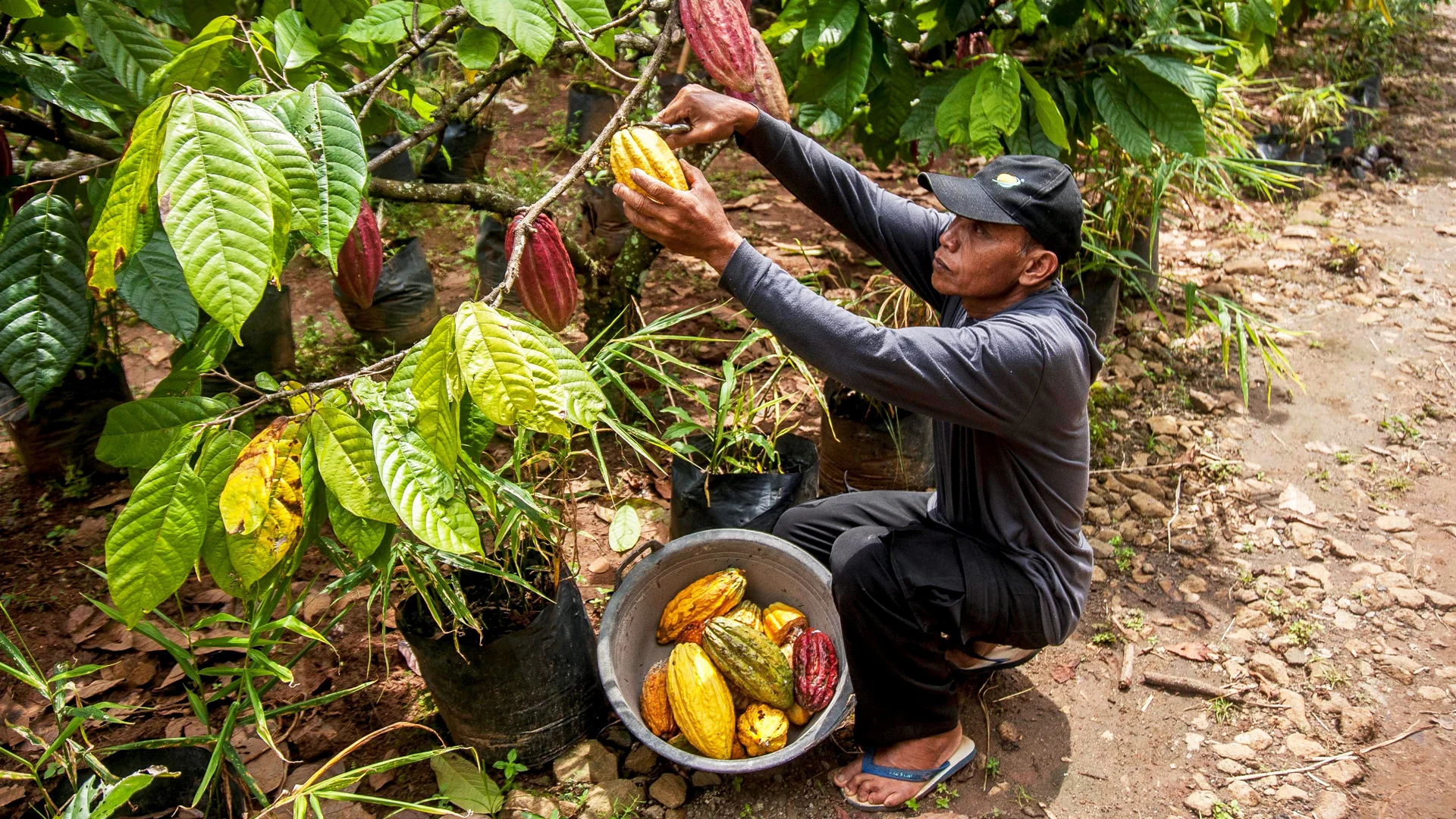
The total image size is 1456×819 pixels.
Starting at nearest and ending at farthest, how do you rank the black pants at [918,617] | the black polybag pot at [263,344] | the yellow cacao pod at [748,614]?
the black pants at [918,617] < the yellow cacao pod at [748,614] < the black polybag pot at [263,344]

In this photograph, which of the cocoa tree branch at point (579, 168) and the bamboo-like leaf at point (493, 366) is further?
the cocoa tree branch at point (579, 168)

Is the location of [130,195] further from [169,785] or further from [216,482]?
[169,785]

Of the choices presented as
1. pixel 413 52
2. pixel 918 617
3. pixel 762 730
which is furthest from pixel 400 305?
A: pixel 918 617

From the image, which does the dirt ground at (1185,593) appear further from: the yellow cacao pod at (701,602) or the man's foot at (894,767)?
the yellow cacao pod at (701,602)

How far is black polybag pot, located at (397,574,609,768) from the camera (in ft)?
6.03

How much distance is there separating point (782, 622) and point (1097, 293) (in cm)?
183

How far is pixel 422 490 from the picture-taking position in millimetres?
1099

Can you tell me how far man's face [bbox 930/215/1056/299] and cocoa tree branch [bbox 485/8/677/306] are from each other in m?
0.61

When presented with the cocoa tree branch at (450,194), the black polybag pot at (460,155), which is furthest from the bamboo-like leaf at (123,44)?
the black polybag pot at (460,155)

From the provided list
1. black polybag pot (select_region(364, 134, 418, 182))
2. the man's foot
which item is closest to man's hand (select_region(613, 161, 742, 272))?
the man's foot

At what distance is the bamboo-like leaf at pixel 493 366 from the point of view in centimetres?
97

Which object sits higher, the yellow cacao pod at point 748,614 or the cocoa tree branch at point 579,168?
the cocoa tree branch at point 579,168

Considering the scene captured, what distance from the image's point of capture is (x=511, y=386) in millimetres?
981

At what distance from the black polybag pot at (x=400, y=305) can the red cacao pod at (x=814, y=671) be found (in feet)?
5.86
